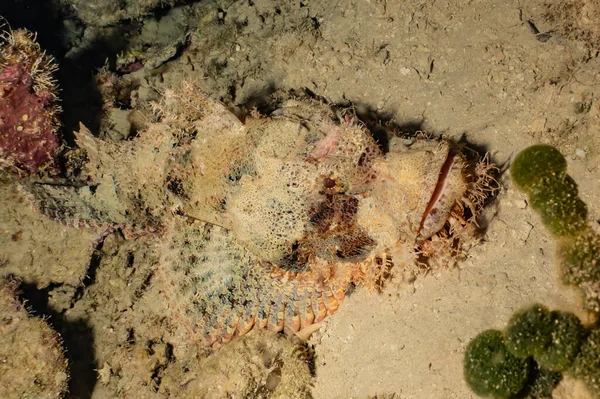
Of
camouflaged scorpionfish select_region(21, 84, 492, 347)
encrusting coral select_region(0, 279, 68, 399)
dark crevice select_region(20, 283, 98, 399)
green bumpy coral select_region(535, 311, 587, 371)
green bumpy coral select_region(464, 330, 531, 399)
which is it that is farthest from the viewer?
dark crevice select_region(20, 283, 98, 399)

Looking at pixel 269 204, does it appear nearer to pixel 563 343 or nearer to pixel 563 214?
pixel 563 214

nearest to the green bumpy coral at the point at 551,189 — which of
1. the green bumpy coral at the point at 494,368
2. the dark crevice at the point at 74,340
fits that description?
the green bumpy coral at the point at 494,368

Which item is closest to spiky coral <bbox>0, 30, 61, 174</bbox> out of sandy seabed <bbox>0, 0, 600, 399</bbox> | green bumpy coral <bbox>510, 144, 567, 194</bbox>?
sandy seabed <bbox>0, 0, 600, 399</bbox>

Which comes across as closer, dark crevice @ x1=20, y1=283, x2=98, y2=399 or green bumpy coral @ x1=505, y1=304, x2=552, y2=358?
green bumpy coral @ x1=505, y1=304, x2=552, y2=358

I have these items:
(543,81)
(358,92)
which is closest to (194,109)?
(358,92)

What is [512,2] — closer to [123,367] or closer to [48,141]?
[48,141]

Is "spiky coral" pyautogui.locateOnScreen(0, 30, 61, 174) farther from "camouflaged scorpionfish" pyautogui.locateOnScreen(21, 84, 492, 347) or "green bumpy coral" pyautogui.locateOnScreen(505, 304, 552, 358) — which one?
"green bumpy coral" pyautogui.locateOnScreen(505, 304, 552, 358)

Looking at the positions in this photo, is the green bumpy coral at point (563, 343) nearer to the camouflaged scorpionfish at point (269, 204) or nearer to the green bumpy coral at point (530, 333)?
the green bumpy coral at point (530, 333)
